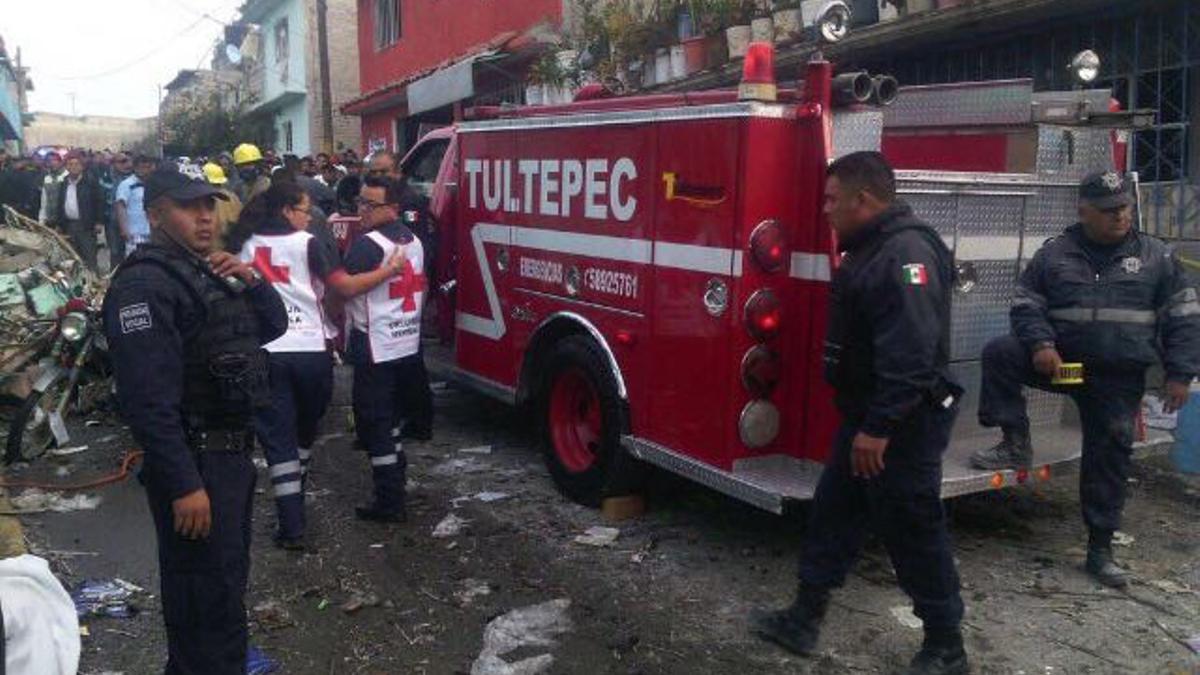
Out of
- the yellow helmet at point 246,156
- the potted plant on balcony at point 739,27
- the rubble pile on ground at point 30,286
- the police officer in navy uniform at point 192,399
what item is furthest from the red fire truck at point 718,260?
the yellow helmet at point 246,156

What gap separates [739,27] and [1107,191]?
6.49m

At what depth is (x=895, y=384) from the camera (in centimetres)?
339

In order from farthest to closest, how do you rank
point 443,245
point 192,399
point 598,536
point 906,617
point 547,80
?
point 547,80, point 443,245, point 598,536, point 906,617, point 192,399

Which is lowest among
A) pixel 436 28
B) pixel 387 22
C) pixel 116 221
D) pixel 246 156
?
pixel 116 221

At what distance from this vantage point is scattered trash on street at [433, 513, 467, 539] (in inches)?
207

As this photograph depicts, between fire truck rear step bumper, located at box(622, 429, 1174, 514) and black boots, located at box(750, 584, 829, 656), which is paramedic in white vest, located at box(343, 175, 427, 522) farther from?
black boots, located at box(750, 584, 829, 656)

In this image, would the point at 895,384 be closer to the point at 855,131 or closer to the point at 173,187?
the point at 855,131

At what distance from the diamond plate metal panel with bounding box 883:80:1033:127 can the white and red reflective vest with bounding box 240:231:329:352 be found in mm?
3254

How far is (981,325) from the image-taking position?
4875 mm

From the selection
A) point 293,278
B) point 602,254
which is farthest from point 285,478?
point 602,254

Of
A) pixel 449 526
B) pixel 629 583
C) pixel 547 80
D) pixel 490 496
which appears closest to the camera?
pixel 629 583

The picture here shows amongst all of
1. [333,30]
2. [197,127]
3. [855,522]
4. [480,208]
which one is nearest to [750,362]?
[855,522]

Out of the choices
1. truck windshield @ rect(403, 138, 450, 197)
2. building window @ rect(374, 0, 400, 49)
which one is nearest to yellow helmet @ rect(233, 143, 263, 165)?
truck windshield @ rect(403, 138, 450, 197)

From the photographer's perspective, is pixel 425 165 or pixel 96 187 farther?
pixel 96 187
